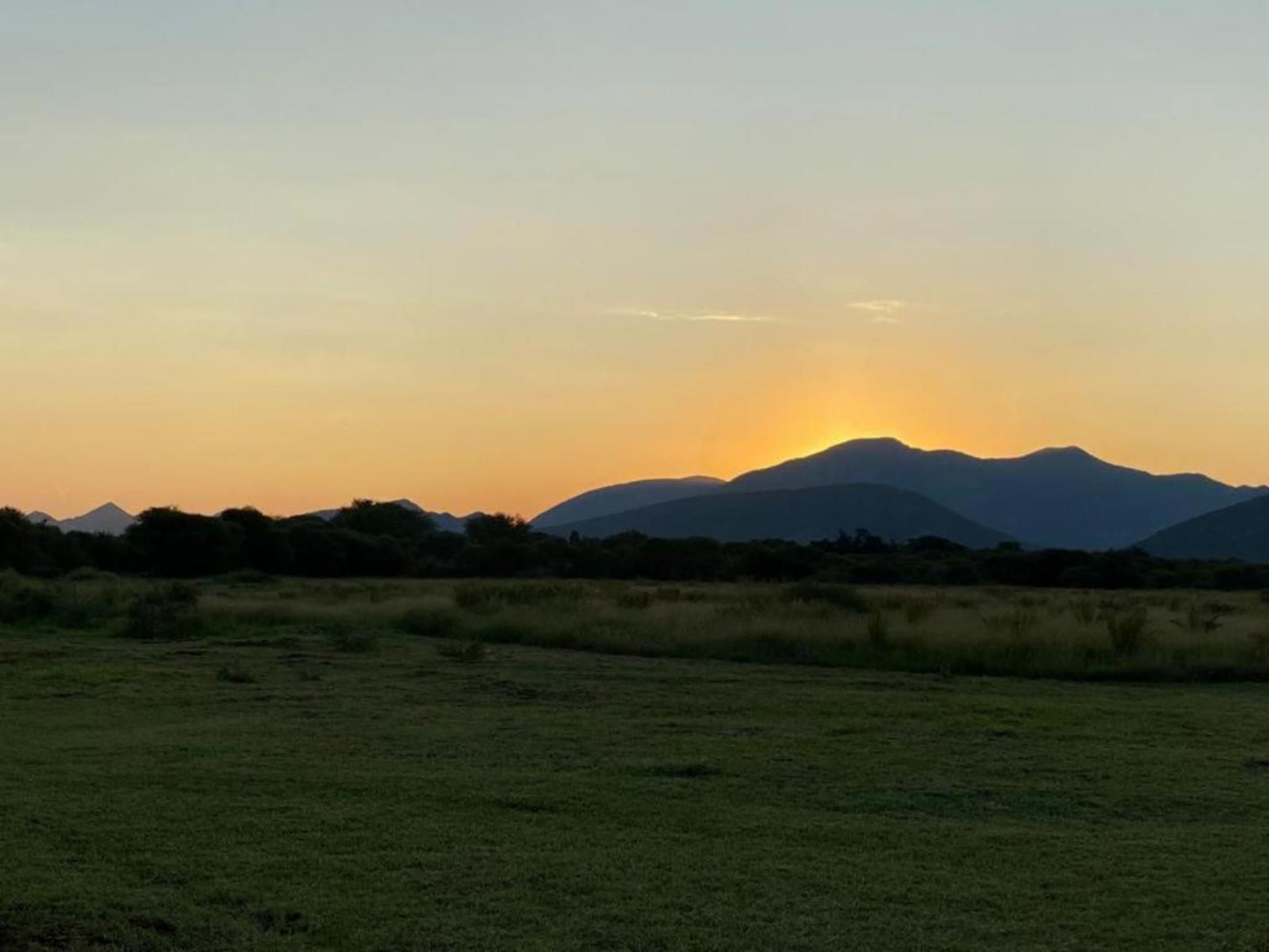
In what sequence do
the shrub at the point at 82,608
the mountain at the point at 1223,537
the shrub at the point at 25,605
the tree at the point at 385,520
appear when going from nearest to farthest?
1. the shrub at the point at 82,608
2. the shrub at the point at 25,605
3. the tree at the point at 385,520
4. the mountain at the point at 1223,537

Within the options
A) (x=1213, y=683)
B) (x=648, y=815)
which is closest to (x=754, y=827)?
(x=648, y=815)

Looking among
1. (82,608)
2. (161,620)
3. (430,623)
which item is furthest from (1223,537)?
(161,620)

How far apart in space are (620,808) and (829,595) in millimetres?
22145

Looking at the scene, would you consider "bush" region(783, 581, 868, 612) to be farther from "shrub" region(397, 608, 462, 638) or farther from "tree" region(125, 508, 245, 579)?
"tree" region(125, 508, 245, 579)

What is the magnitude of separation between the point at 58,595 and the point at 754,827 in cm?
2696

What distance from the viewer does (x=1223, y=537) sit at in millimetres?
143875

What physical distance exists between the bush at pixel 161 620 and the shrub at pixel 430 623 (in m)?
4.10

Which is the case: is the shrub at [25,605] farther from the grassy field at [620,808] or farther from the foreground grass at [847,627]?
the grassy field at [620,808]

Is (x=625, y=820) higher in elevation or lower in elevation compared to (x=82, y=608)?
lower

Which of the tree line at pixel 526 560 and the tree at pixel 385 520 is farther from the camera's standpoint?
the tree at pixel 385 520

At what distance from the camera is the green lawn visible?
6574mm

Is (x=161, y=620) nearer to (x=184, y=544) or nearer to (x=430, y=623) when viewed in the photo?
(x=430, y=623)

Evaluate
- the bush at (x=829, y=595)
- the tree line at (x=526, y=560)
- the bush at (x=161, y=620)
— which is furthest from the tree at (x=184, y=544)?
the bush at (x=829, y=595)

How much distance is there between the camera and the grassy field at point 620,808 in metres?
6.61
